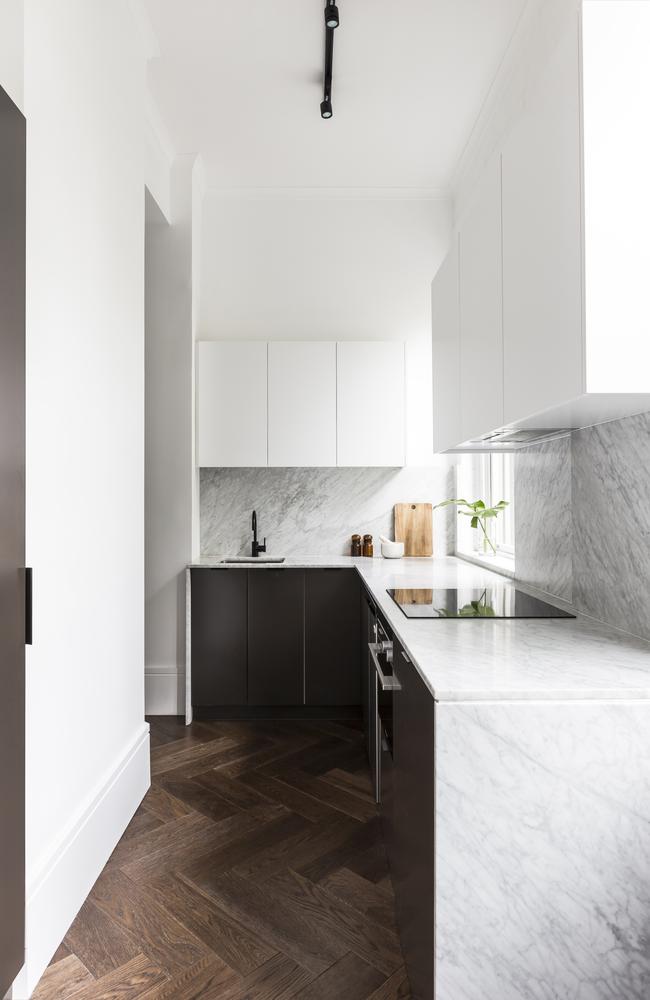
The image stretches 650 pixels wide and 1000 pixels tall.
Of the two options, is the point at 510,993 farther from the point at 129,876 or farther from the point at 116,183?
the point at 116,183

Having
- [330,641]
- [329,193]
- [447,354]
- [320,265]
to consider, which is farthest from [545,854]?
[329,193]

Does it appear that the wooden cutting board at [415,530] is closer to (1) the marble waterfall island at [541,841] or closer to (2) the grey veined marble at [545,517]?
(2) the grey veined marble at [545,517]

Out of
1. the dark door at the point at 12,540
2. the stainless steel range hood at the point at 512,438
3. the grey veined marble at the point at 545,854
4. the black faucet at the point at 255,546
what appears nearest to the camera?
the grey veined marble at the point at 545,854

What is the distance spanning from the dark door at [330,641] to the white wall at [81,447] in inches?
43.1

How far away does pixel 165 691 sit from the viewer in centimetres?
363

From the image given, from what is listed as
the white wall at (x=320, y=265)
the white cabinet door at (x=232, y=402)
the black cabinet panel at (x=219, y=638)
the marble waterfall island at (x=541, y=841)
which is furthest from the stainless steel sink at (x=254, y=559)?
the marble waterfall island at (x=541, y=841)

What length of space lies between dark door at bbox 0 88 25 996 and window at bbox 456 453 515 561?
216 centimetres

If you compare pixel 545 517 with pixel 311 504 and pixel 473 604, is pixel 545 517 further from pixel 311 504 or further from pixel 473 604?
pixel 311 504

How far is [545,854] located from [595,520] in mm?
1114

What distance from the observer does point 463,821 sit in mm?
1247

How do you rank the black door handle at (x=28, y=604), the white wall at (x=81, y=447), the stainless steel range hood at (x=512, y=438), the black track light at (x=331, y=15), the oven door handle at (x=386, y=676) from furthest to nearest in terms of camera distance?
1. the black track light at (x=331, y=15)
2. the stainless steel range hood at (x=512, y=438)
3. the oven door handle at (x=386, y=676)
4. the white wall at (x=81, y=447)
5. the black door handle at (x=28, y=604)

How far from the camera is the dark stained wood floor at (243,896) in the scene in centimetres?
163

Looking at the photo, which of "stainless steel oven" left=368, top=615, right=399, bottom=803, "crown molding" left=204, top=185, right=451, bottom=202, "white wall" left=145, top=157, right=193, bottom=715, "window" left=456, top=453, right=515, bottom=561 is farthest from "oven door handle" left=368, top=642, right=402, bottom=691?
"crown molding" left=204, top=185, right=451, bottom=202

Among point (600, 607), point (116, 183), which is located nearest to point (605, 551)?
point (600, 607)
